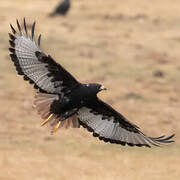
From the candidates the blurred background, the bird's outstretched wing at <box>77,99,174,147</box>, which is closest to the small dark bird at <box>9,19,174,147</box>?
the bird's outstretched wing at <box>77,99,174,147</box>

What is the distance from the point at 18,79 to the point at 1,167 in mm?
10556

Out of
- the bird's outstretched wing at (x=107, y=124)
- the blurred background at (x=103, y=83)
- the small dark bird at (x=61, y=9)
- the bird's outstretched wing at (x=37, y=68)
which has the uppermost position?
the bird's outstretched wing at (x=37, y=68)

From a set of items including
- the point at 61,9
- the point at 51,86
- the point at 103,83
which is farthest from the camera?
the point at 61,9

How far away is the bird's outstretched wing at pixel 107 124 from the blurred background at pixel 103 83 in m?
3.78

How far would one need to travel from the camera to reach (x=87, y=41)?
34.4 meters

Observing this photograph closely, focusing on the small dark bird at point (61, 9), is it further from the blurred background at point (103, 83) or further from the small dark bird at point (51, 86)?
the small dark bird at point (51, 86)

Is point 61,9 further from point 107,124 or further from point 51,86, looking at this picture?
point 51,86

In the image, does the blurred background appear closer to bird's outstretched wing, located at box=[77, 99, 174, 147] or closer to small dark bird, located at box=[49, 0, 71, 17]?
small dark bird, located at box=[49, 0, 71, 17]

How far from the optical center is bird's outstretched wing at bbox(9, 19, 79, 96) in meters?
11.8

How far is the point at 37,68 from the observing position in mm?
12008

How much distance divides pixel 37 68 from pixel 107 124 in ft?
6.35

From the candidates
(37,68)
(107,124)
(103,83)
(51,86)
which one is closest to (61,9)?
(103,83)

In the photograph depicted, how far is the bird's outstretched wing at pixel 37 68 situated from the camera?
1182 cm

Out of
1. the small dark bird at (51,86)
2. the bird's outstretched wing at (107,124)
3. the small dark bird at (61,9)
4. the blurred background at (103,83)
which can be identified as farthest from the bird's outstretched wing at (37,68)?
the small dark bird at (61,9)
